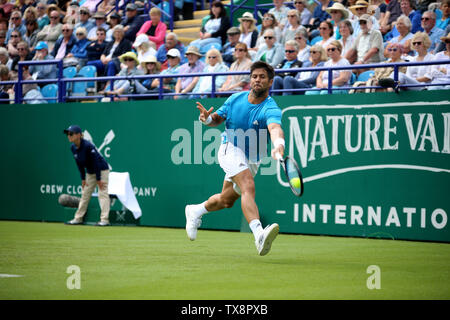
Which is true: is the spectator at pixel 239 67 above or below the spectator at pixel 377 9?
below

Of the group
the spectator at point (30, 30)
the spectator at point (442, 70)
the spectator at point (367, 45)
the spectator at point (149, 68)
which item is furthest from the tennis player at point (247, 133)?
the spectator at point (30, 30)

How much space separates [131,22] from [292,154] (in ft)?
31.3

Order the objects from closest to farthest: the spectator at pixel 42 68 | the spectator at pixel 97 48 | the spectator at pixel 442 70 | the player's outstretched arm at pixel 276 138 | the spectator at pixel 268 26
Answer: the player's outstretched arm at pixel 276 138, the spectator at pixel 442 70, the spectator at pixel 268 26, the spectator at pixel 42 68, the spectator at pixel 97 48

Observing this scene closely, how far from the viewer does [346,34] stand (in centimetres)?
1546

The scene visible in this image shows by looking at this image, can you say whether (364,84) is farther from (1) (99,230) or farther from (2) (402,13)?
(1) (99,230)

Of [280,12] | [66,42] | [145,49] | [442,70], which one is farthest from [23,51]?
[442,70]

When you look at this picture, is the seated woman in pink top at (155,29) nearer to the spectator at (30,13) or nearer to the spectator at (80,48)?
the spectator at (80,48)

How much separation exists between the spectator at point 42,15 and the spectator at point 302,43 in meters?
10.7

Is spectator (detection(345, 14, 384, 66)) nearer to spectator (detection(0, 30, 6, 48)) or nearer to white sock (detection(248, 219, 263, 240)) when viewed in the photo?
white sock (detection(248, 219, 263, 240))

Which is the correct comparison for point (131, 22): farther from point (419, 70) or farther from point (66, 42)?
point (419, 70)

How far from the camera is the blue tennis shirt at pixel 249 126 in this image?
956cm

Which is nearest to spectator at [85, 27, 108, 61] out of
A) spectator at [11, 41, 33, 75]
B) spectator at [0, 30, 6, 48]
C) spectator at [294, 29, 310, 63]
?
spectator at [11, 41, 33, 75]

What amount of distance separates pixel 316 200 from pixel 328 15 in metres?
5.80

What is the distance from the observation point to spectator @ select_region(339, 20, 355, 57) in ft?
50.5
